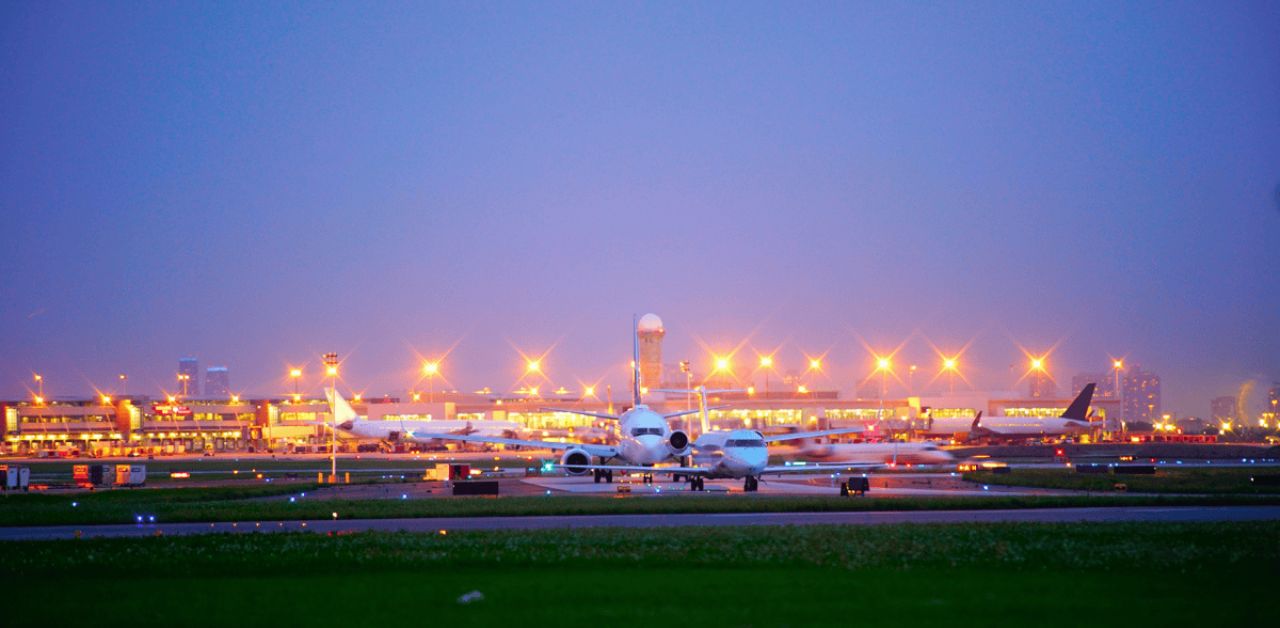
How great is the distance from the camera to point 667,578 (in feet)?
60.0

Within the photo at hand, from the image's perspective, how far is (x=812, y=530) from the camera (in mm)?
26016

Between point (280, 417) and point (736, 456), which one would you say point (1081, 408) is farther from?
point (280, 417)

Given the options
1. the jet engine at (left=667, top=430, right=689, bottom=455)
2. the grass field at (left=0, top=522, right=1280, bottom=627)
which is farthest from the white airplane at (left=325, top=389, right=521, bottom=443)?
the grass field at (left=0, top=522, right=1280, bottom=627)

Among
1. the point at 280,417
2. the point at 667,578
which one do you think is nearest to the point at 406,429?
the point at 280,417

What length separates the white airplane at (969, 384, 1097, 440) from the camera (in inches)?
5241

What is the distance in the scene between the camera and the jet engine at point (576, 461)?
6054 centimetres

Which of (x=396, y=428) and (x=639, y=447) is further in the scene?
(x=396, y=428)

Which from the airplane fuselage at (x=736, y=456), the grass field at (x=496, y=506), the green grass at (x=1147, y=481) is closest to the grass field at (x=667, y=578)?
the grass field at (x=496, y=506)

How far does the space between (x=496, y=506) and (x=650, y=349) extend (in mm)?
143832

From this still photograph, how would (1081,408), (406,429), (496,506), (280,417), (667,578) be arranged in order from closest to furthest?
(667,578) < (496,506) < (1081,408) < (406,429) < (280,417)

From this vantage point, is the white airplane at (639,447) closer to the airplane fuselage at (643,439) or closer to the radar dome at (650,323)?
the airplane fuselage at (643,439)

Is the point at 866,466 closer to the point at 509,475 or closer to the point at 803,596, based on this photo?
the point at 509,475

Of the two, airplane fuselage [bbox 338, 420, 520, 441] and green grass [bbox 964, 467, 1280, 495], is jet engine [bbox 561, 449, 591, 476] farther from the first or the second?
airplane fuselage [bbox 338, 420, 520, 441]

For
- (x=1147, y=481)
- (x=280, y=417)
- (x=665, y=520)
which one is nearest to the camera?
(x=665, y=520)
